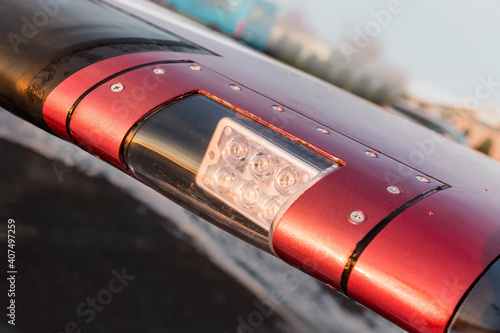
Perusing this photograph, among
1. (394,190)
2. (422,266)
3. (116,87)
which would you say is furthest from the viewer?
(116,87)

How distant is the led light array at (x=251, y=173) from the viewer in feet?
3.22

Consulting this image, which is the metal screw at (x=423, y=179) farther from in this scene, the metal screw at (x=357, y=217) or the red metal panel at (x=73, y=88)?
the red metal panel at (x=73, y=88)

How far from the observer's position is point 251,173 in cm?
101

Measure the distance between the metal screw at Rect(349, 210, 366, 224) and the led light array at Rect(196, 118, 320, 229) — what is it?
123 mm

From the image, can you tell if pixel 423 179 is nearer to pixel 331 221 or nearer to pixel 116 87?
pixel 331 221

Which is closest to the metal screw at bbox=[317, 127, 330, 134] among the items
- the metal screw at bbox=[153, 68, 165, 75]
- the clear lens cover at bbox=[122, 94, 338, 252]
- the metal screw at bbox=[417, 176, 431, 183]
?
the clear lens cover at bbox=[122, 94, 338, 252]

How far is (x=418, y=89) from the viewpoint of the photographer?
5.98m

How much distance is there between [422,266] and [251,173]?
38 centimetres

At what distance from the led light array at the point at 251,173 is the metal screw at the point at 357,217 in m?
0.12

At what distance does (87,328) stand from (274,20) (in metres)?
3.71

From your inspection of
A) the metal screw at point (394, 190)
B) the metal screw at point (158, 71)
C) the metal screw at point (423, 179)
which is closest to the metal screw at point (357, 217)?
the metal screw at point (394, 190)

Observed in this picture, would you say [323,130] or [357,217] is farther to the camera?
[323,130]

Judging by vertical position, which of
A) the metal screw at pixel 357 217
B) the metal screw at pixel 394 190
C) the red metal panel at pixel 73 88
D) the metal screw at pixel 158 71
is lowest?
the red metal panel at pixel 73 88

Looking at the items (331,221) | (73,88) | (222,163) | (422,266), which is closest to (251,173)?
(222,163)
